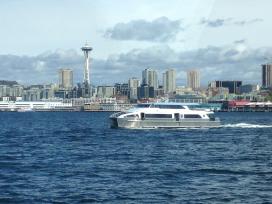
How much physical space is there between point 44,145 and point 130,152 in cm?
1543

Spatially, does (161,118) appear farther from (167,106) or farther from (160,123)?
(167,106)

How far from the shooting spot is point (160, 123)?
118 metres

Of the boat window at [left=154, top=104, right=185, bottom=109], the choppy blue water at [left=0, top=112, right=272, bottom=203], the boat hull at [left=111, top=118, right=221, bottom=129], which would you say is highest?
the boat window at [left=154, top=104, right=185, bottom=109]

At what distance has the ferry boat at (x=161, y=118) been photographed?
11688 centimetres

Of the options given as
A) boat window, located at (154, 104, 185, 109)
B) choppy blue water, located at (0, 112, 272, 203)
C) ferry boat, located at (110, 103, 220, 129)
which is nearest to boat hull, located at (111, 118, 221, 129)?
ferry boat, located at (110, 103, 220, 129)

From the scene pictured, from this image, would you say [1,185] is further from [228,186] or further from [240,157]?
[240,157]

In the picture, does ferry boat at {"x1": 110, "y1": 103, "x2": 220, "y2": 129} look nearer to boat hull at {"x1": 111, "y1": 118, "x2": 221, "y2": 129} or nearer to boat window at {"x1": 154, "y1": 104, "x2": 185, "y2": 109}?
boat hull at {"x1": 111, "y1": 118, "x2": 221, "y2": 129}

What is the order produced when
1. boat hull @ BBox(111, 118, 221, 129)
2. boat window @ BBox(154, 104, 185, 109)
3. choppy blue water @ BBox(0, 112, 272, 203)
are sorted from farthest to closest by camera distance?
1. boat window @ BBox(154, 104, 185, 109)
2. boat hull @ BBox(111, 118, 221, 129)
3. choppy blue water @ BBox(0, 112, 272, 203)

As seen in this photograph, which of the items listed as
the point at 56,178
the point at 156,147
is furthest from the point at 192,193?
the point at 156,147

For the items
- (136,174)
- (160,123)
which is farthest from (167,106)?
(136,174)

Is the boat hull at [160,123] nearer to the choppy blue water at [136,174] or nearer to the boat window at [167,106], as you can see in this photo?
the boat window at [167,106]

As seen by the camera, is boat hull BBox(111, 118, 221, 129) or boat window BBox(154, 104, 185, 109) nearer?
boat hull BBox(111, 118, 221, 129)

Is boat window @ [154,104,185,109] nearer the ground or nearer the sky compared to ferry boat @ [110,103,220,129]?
nearer the sky

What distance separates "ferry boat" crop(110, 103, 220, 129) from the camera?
116875mm
